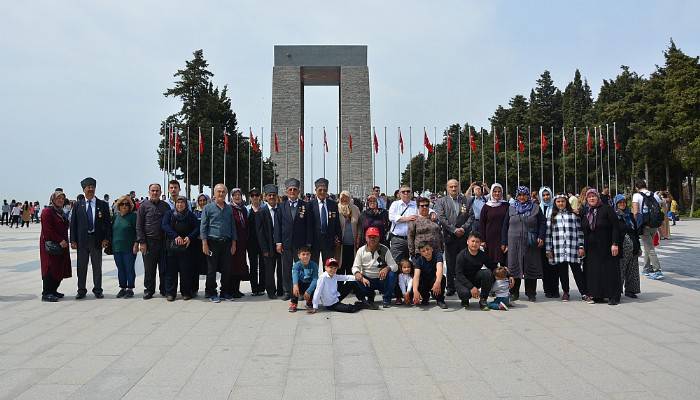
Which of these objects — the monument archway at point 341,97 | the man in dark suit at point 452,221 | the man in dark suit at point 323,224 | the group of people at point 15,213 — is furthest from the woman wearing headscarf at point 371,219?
the monument archway at point 341,97

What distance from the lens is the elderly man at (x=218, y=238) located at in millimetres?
7523

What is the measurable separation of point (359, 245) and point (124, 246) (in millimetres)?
3330

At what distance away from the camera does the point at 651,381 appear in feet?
13.0

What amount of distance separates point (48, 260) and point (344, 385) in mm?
5472

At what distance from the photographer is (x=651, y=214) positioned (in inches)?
361

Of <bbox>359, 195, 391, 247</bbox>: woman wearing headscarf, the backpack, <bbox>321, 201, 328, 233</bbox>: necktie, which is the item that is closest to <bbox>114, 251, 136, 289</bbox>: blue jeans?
<bbox>321, 201, 328, 233</bbox>: necktie

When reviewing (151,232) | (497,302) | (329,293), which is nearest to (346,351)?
(329,293)

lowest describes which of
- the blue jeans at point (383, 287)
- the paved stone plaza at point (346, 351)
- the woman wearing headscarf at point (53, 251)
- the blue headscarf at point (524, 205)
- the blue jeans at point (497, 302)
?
the paved stone plaza at point (346, 351)

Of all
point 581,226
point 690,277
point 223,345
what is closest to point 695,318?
point 581,226

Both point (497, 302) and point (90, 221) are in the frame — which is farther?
point (90, 221)

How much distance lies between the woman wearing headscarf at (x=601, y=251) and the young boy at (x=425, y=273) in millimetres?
1970

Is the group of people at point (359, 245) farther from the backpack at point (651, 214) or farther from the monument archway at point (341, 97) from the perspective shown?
the monument archway at point (341, 97)

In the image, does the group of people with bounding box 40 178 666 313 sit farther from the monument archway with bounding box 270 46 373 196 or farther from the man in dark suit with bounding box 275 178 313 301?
the monument archway with bounding box 270 46 373 196

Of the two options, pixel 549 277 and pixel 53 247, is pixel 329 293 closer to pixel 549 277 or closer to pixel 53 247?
pixel 549 277
